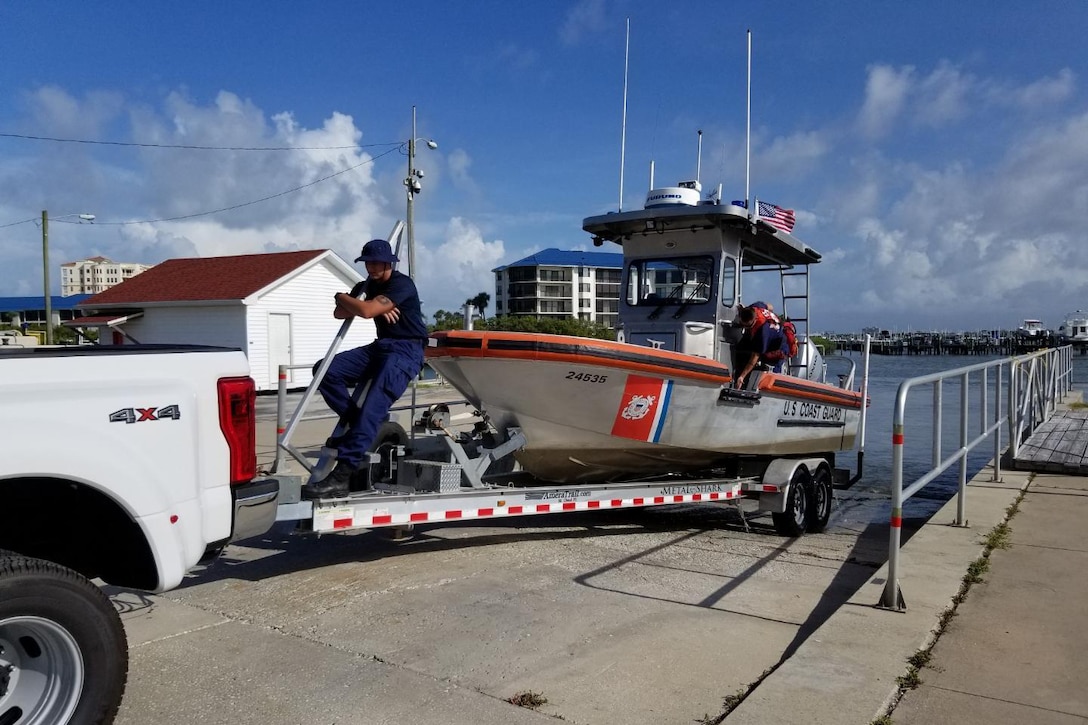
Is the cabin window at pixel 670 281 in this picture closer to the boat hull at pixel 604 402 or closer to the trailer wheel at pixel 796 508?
the boat hull at pixel 604 402

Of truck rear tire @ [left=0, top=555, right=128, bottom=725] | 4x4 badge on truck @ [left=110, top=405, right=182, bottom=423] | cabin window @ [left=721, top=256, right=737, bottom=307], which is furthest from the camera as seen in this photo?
cabin window @ [left=721, top=256, right=737, bottom=307]

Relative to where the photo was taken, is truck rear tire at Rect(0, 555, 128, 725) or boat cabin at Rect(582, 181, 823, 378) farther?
boat cabin at Rect(582, 181, 823, 378)

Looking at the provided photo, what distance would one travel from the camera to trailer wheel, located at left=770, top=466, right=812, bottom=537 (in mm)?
7863

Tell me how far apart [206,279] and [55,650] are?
26.5 m

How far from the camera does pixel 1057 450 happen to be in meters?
9.53

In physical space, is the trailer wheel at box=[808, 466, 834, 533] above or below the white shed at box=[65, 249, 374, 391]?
below

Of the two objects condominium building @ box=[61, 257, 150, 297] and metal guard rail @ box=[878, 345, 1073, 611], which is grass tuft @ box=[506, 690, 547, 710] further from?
condominium building @ box=[61, 257, 150, 297]

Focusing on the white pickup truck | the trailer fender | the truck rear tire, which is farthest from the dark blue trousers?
the trailer fender

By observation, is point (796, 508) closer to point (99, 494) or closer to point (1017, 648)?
point (1017, 648)

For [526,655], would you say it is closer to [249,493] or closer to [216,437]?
[249,493]

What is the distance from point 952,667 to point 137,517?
3.57 metres

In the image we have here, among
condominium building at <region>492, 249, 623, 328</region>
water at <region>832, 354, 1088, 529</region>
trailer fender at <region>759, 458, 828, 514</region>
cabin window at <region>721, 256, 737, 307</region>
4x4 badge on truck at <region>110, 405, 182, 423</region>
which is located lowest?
water at <region>832, 354, 1088, 529</region>

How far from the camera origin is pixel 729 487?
7.52 m

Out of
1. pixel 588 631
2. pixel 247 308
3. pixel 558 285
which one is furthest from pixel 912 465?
pixel 558 285
